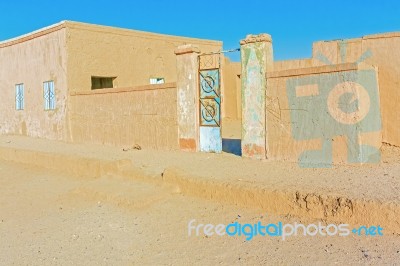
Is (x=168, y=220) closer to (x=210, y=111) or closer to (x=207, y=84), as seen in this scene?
(x=210, y=111)

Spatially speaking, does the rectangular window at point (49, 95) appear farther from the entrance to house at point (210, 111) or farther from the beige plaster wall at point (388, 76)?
the beige plaster wall at point (388, 76)

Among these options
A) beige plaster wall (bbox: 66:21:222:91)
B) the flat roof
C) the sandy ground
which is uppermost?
the flat roof

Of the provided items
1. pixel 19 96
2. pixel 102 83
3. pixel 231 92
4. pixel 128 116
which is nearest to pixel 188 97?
pixel 128 116

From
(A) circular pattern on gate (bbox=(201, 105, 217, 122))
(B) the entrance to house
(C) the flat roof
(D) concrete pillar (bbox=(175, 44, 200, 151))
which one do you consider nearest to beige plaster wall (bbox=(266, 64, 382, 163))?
(B) the entrance to house

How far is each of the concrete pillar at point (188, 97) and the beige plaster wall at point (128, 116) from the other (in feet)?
0.80

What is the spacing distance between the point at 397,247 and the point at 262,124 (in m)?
3.82

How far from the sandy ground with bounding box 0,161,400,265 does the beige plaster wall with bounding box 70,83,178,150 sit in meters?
2.53

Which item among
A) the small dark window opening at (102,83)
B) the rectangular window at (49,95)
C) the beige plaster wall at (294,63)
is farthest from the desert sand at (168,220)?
the small dark window opening at (102,83)

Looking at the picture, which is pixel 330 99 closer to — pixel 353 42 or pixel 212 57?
pixel 353 42

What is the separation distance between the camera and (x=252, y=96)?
24.8ft

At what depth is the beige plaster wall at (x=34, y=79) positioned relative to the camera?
13.1 meters

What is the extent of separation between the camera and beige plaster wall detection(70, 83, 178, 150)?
9.34 meters

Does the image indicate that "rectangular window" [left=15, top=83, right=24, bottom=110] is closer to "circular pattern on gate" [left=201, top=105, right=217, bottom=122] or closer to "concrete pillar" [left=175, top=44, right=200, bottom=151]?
"concrete pillar" [left=175, top=44, right=200, bottom=151]

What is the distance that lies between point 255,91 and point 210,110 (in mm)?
1344
